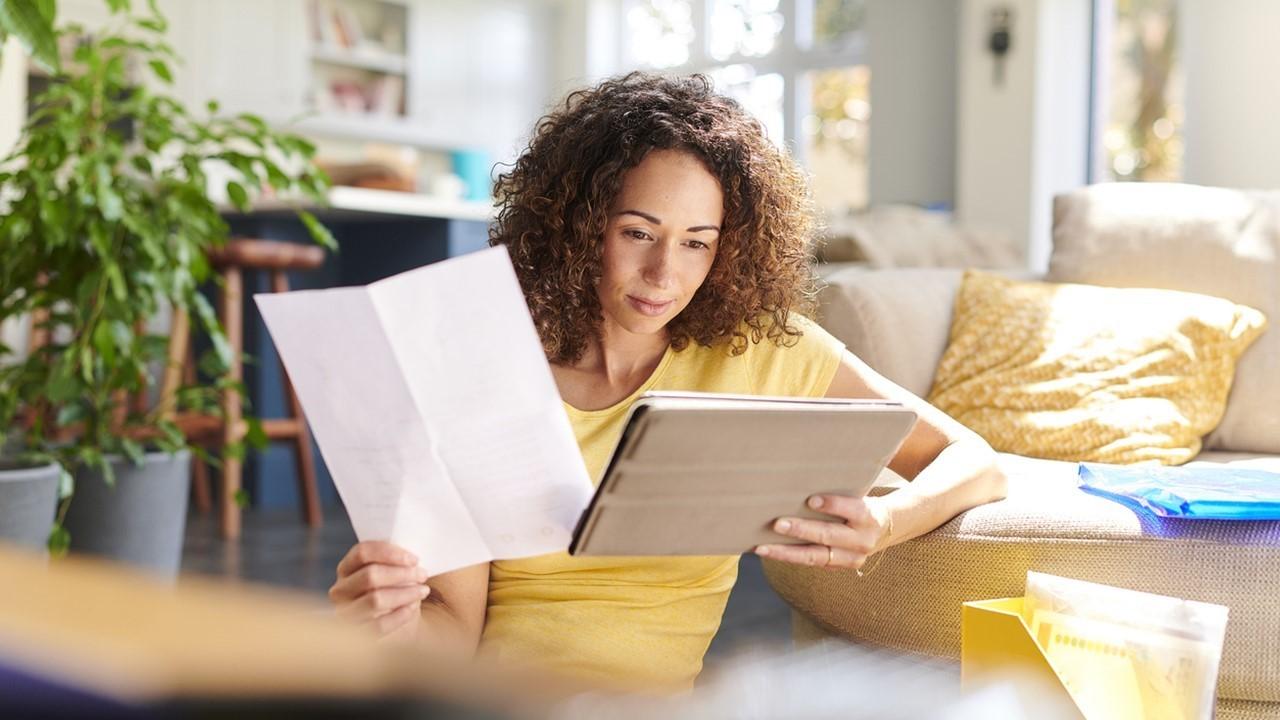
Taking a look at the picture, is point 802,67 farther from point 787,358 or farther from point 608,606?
point 608,606

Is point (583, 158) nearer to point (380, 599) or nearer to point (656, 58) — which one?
point (380, 599)

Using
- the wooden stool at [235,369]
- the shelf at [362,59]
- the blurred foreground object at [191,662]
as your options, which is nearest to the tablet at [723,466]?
the blurred foreground object at [191,662]

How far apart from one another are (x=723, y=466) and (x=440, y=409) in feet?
0.70

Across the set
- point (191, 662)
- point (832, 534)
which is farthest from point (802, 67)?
point (191, 662)

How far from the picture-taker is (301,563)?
3381mm

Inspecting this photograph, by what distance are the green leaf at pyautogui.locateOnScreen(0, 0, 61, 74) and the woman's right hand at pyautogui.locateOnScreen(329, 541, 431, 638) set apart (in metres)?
1.19

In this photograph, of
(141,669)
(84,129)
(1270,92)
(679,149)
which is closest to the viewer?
(141,669)

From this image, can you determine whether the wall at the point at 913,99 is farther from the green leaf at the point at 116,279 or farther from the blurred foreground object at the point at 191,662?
the blurred foreground object at the point at 191,662

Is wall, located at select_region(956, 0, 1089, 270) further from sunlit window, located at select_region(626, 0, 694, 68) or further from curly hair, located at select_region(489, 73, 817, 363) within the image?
curly hair, located at select_region(489, 73, 817, 363)

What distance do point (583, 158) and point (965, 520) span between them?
0.58m

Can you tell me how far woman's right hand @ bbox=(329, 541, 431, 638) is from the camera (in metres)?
0.99

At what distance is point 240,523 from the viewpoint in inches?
155

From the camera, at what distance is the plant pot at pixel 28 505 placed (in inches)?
89.1

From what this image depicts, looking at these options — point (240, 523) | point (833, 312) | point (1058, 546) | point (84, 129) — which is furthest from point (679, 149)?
point (240, 523)
